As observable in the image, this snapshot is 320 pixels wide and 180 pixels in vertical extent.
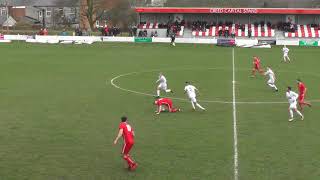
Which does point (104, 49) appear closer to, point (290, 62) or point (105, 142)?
point (290, 62)

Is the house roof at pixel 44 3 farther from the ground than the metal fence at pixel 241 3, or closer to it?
farther from the ground

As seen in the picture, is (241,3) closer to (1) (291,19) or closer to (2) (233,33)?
(1) (291,19)

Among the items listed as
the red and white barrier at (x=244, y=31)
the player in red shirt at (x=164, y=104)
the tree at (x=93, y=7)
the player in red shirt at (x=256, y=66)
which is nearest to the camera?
the player in red shirt at (x=164, y=104)

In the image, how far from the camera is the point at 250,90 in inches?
1425

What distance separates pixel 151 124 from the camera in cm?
2591

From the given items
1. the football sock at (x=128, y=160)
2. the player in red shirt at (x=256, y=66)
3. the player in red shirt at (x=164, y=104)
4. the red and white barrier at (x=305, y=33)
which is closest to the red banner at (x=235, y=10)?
the red and white barrier at (x=305, y=33)

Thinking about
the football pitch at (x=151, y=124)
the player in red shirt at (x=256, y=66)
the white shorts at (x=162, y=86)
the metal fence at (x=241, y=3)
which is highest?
the metal fence at (x=241, y=3)

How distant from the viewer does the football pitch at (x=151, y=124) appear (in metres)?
18.9

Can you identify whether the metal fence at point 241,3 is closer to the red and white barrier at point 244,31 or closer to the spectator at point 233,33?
the red and white barrier at point 244,31

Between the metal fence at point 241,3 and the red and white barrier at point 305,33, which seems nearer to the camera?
the red and white barrier at point 305,33

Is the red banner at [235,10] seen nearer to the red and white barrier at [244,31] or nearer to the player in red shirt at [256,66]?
the red and white barrier at [244,31]

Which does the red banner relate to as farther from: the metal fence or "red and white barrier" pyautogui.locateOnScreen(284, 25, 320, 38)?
"red and white barrier" pyautogui.locateOnScreen(284, 25, 320, 38)

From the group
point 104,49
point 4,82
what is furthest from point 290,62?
point 4,82

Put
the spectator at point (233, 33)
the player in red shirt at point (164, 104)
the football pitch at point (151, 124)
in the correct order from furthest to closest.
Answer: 1. the spectator at point (233, 33)
2. the player in red shirt at point (164, 104)
3. the football pitch at point (151, 124)
